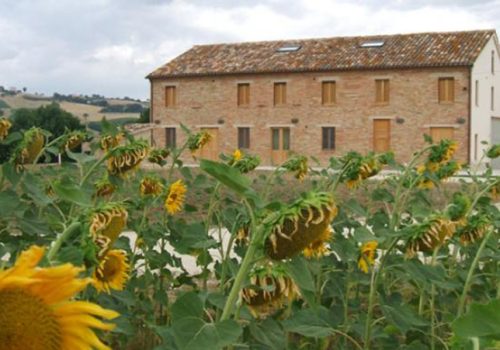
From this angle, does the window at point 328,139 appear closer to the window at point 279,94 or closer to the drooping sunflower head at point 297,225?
the window at point 279,94

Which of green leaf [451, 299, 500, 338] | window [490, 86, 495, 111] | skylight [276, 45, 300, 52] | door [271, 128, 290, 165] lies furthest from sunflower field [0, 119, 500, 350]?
window [490, 86, 495, 111]

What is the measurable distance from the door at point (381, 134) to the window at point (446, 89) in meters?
1.56

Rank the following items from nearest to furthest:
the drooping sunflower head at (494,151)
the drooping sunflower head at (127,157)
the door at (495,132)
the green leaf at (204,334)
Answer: the green leaf at (204,334) → the drooping sunflower head at (127,157) → the drooping sunflower head at (494,151) → the door at (495,132)

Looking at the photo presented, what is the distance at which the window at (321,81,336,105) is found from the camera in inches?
923

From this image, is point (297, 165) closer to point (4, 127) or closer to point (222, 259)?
point (222, 259)

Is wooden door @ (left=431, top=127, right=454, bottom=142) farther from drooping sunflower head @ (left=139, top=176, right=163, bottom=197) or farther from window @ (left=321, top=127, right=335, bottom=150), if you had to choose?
drooping sunflower head @ (left=139, top=176, right=163, bottom=197)

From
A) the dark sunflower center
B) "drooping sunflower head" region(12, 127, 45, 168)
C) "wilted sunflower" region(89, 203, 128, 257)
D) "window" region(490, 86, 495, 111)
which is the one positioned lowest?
the dark sunflower center

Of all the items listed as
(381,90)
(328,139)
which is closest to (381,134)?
(381,90)

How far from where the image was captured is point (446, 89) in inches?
878

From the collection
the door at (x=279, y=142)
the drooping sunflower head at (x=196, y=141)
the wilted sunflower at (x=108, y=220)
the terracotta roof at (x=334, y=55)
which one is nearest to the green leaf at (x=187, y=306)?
the wilted sunflower at (x=108, y=220)

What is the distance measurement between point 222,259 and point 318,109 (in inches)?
855

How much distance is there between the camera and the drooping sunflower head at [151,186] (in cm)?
292

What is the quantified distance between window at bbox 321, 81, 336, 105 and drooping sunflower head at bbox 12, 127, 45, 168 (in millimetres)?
21398

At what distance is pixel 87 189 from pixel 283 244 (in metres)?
0.91
